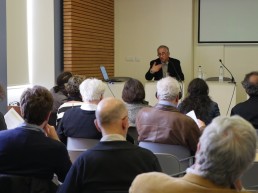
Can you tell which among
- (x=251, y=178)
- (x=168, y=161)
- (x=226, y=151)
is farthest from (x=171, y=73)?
(x=226, y=151)

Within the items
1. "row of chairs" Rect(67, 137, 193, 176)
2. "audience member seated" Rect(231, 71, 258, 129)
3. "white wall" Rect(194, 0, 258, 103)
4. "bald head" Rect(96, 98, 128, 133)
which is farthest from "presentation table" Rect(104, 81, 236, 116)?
"bald head" Rect(96, 98, 128, 133)

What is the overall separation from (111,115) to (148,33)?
24.4 ft

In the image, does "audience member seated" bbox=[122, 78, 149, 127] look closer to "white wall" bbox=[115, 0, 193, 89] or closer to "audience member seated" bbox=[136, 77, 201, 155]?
"audience member seated" bbox=[136, 77, 201, 155]

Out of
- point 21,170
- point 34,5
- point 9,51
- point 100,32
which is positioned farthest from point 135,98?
point 100,32

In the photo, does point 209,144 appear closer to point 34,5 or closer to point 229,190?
point 229,190

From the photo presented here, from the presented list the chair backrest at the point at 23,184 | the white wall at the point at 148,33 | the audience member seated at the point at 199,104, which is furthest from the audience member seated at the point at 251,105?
the white wall at the point at 148,33

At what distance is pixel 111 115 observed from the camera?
245 centimetres

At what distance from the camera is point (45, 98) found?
8.77 feet

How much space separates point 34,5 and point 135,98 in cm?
377

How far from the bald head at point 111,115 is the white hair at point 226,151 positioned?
36.3 inches

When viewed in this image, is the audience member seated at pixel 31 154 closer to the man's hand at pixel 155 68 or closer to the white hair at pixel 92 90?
the white hair at pixel 92 90

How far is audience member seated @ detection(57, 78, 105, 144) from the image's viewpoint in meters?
3.51

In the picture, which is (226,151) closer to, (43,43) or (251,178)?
(251,178)

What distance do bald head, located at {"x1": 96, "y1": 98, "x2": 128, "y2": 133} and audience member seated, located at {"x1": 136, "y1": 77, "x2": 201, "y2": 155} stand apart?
41.2 inches
